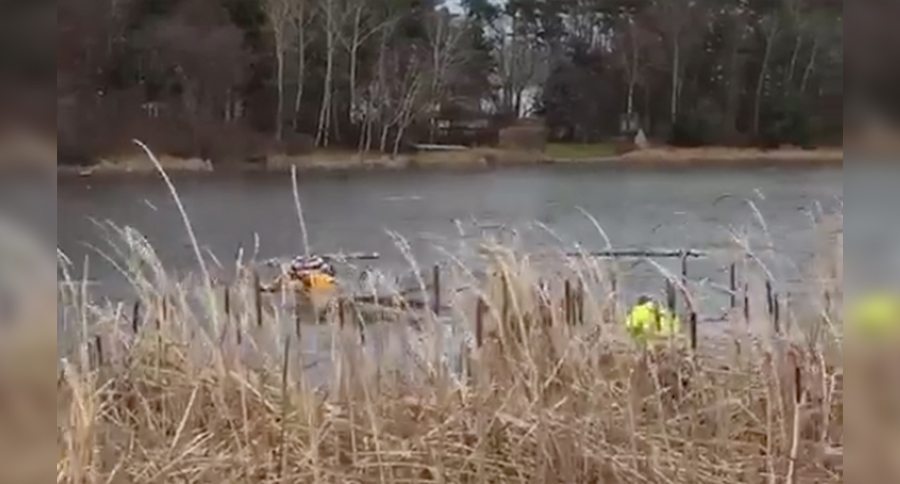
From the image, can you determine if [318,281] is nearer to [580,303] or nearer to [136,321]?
[136,321]

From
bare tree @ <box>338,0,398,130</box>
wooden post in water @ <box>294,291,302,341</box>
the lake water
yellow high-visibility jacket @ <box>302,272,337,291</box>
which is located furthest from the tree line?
wooden post in water @ <box>294,291,302,341</box>

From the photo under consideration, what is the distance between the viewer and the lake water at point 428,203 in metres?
4.60

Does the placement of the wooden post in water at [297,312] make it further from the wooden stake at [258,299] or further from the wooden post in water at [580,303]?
the wooden post in water at [580,303]

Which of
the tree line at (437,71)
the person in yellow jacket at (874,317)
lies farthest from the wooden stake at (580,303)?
the tree line at (437,71)

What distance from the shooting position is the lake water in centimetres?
460

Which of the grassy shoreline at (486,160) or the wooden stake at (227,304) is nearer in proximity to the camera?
the wooden stake at (227,304)

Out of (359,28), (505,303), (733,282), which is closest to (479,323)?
(505,303)

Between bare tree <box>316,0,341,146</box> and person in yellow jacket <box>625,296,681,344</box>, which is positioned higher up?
bare tree <box>316,0,341,146</box>

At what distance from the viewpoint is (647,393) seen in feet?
4.75

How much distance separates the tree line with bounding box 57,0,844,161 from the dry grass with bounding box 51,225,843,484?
7.45 feet

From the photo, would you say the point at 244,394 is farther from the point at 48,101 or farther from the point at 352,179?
the point at 352,179

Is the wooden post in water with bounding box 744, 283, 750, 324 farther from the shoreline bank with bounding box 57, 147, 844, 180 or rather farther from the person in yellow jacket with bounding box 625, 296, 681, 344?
the shoreline bank with bounding box 57, 147, 844, 180

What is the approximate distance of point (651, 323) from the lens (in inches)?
62.1

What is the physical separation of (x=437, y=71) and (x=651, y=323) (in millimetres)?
4229
